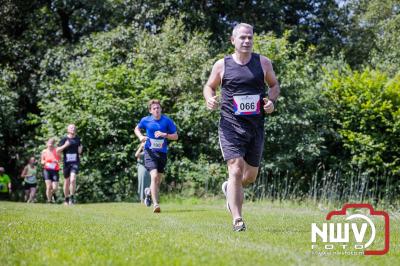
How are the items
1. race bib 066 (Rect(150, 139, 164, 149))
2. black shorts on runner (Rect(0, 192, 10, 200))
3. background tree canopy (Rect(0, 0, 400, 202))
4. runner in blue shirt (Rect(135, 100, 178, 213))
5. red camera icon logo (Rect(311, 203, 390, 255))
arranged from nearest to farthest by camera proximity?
red camera icon logo (Rect(311, 203, 390, 255)) < runner in blue shirt (Rect(135, 100, 178, 213)) < race bib 066 (Rect(150, 139, 164, 149)) < background tree canopy (Rect(0, 0, 400, 202)) < black shorts on runner (Rect(0, 192, 10, 200))

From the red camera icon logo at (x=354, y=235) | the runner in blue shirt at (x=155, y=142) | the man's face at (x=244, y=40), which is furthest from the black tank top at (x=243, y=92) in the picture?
the runner in blue shirt at (x=155, y=142)

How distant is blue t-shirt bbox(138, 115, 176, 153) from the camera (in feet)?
35.2

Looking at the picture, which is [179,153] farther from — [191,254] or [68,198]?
[191,254]

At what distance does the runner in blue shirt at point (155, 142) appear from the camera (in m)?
10.6

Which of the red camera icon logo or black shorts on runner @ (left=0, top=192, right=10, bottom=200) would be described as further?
black shorts on runner @ (left=0, top=192, right=10, bottom=200)

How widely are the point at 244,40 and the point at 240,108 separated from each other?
2.61ft

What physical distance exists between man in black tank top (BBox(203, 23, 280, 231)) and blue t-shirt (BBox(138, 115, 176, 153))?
422cm

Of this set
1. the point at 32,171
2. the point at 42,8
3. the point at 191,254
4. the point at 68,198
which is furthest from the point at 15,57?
the point at 191,254

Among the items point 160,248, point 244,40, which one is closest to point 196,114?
point 244,40

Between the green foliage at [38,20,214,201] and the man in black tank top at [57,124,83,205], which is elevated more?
the green foliage at [38,20,214,201]

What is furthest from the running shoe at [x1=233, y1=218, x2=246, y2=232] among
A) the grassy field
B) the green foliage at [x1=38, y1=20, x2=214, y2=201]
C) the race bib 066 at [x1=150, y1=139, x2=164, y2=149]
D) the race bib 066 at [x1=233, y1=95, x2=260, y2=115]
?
the green foliage at [x1=38, y1=20, x2=214, y2=201]

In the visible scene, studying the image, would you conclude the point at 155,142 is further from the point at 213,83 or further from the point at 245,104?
the point at 245,104

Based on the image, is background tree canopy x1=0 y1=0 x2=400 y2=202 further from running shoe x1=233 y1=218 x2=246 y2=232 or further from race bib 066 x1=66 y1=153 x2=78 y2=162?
running shoe x1=233 y1=218 x2=246 y2=232

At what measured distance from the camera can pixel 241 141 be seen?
6496 millimetres
